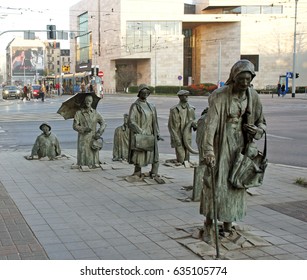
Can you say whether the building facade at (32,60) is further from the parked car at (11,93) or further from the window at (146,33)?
the parked car at (11,93)

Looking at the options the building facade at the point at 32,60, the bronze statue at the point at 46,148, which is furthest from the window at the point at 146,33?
the building facade at the point at 32,60

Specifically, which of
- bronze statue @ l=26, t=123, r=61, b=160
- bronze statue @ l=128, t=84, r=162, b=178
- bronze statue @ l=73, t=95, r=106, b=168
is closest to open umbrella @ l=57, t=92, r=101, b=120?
bronze statue @ l=73, t=95, r=106, b=168

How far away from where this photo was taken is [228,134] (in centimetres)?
554

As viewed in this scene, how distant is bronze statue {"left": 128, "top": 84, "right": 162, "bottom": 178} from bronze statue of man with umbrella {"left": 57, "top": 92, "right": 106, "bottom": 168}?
1.78 meters

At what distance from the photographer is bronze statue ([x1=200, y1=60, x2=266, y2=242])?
17.9 feet

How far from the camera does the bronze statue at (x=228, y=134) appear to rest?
5.47 meters

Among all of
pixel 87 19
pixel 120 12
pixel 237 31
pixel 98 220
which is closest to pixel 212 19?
pixel 237 31

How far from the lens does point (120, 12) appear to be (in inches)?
2768

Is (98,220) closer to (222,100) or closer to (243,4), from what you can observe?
(222,100)

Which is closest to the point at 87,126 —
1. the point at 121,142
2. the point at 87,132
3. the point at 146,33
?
the point at 87,132

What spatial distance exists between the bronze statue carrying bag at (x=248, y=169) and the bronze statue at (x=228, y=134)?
0.24 ft

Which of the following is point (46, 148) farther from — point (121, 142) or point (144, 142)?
point (144, 142)

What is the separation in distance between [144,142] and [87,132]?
2.23 metres

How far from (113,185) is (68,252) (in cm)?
404
